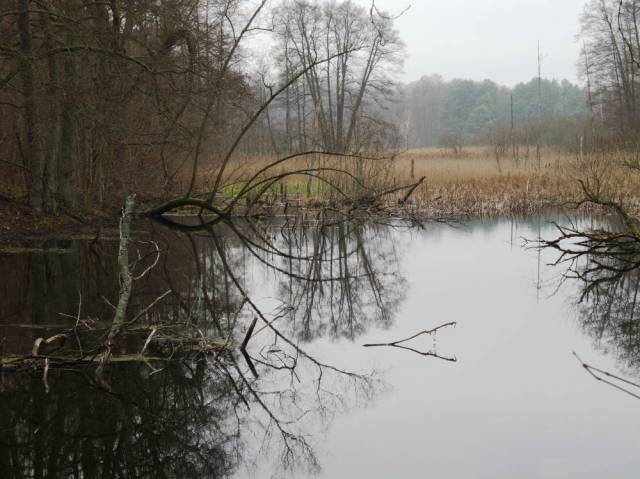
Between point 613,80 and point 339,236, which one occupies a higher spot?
point 613,80

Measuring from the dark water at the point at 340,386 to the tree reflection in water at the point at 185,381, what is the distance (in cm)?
1

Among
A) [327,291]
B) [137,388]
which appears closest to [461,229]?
[327,291]

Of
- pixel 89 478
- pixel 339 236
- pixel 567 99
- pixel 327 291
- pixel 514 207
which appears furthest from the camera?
pixel 567 99

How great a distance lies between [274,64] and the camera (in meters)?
34.4

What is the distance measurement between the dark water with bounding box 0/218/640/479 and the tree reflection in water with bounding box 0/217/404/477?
1 cm

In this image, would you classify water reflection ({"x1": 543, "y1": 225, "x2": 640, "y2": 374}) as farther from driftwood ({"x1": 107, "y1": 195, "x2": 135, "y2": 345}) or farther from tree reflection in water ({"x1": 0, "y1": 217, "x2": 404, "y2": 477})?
driftwood ({"x1": 107, "y1": 195, "x2": 135, "y2": 345})

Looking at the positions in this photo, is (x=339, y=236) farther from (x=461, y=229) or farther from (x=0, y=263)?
(x=0, y=263)

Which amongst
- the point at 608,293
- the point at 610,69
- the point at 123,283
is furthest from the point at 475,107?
the point at 123,283

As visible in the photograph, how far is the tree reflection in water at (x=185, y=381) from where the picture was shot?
370 centimetres

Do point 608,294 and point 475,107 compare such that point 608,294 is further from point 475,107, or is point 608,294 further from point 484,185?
point 475,107

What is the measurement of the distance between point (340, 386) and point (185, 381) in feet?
3.45

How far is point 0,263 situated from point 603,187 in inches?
439

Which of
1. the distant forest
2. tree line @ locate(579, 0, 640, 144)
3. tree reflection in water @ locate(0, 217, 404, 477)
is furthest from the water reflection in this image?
the distant forest

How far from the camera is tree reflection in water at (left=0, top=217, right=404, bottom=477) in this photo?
3.70 m
